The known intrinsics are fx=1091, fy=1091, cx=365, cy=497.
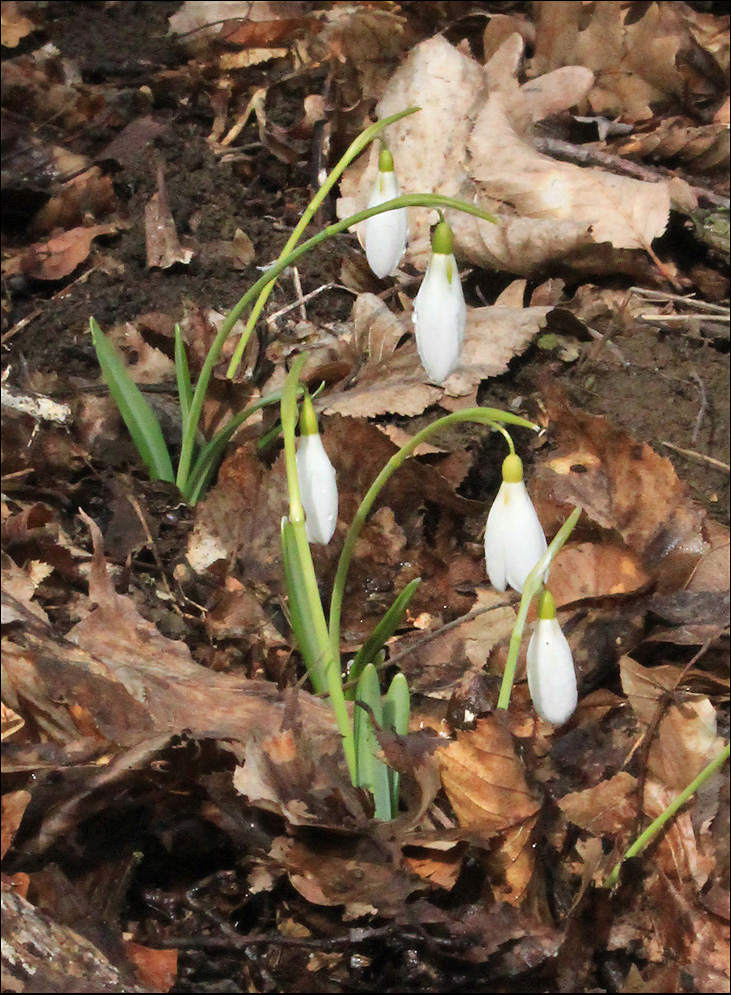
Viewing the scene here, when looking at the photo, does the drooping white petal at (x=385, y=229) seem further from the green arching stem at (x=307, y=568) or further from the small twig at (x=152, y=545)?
the small twig at (x=152, y=545)

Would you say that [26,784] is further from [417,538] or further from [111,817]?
[417,538]

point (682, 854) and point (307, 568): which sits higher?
point (307, 568)

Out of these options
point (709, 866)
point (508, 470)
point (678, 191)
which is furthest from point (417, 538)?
point (678, 191)

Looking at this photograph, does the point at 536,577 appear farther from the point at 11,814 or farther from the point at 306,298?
the point at 306,298

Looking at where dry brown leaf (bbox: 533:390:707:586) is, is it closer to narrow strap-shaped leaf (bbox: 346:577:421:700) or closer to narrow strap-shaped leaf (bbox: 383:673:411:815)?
narrow strap-shaped leaf (bbox: 346:577:421:700)

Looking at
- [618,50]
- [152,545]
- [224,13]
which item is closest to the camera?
[152,545]

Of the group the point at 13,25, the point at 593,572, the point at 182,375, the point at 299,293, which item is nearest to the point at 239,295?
the point at 299,293

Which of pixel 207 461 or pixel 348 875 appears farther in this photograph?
pixel 207 461
